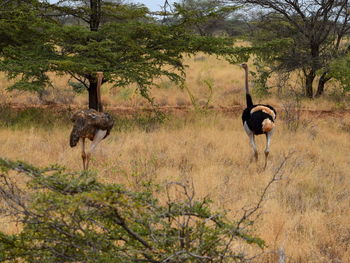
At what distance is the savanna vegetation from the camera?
229 centimetres

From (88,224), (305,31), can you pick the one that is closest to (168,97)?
(305,31)

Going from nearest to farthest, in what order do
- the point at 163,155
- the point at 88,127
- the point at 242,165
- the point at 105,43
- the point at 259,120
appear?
the point at 88,127
the point at 259,120
the point at 242,165
the point at 163,155
the point at 105,43

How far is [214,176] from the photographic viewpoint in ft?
19.8

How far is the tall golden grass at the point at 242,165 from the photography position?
4281mm

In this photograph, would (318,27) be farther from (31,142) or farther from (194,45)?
(31,142)

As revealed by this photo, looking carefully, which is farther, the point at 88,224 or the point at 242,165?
the point at 242,165

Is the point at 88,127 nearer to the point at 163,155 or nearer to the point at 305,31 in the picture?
the point at 163,155

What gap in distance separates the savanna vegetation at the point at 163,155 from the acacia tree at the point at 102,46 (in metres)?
0.04

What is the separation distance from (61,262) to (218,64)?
2362 centimetres

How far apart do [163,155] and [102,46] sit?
347 centimetres

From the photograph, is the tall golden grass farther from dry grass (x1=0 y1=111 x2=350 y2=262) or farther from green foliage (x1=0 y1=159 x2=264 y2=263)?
green foliage (x1=0 y1=159 x2=264 y2=263)

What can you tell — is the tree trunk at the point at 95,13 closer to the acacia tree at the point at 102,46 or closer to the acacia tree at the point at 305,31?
the acacia tree at the point at 102,46

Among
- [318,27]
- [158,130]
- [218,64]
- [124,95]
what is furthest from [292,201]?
[218,64]

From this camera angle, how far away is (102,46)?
9.45 metres
